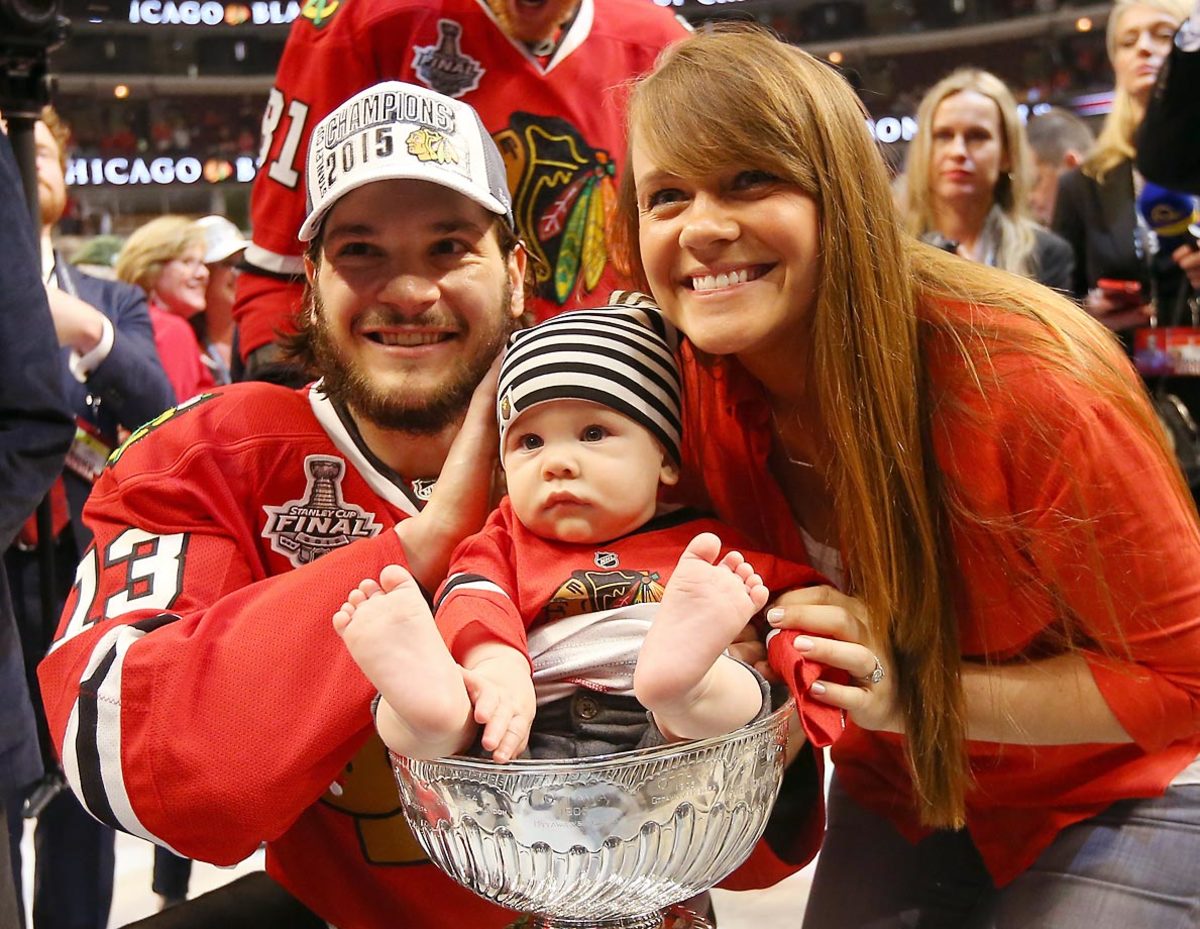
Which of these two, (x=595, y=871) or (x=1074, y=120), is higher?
(x=1074, y=120)

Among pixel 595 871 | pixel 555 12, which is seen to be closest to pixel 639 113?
pixel 595 871

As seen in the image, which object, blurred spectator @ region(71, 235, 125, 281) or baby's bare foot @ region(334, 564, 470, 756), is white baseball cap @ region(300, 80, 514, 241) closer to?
baby's bare foot @ region(334, 564, 470, 756)

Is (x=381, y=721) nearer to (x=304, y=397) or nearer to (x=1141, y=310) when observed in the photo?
(x=304, y=397)

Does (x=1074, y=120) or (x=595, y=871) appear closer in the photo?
(x=595, y=871)

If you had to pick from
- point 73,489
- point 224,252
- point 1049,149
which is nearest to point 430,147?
point 73,489

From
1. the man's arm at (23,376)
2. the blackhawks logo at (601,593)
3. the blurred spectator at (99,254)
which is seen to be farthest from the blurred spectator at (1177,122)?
the blurred spectator at (99,254)

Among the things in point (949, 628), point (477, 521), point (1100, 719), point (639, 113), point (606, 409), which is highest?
point (639, 113)

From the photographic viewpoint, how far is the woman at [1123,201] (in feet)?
8.99

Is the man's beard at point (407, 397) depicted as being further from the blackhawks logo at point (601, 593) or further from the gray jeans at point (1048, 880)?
the gray jeans at point (1048, 880)

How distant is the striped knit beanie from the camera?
1.16m

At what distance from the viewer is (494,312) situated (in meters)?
1.40

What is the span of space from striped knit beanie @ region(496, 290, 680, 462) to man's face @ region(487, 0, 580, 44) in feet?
2.83

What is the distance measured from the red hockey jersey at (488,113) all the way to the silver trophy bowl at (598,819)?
1059 mm

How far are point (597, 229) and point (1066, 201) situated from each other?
162 cm
